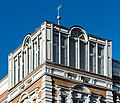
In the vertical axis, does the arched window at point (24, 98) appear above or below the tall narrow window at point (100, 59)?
below

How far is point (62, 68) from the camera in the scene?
61.0 metres

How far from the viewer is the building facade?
60.4 metres

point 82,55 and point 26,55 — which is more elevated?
point 26,55

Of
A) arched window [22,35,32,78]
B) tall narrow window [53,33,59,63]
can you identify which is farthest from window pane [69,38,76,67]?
arched window [22,35,32,78]

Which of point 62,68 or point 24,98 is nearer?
point 62,68

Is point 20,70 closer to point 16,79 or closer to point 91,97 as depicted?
point 16,79

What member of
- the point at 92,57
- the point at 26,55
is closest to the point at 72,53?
the point at 92,57

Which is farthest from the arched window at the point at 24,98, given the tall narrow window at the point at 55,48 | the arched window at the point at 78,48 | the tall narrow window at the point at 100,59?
the tall narrow window at the point at 100,59

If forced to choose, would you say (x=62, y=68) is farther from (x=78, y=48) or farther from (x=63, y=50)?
(x=78, y=48)

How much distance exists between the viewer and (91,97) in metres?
61.6

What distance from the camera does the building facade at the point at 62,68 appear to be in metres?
60.4

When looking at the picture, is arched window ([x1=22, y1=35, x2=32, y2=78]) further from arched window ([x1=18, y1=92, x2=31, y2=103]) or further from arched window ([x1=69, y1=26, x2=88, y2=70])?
arched window ([x1=69, y1=26, x2=88, y2=70])

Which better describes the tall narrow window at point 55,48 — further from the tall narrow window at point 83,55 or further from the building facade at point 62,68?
the tall narrow window at point 83,55

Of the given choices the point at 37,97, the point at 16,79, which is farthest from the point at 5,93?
the point at 37,97
